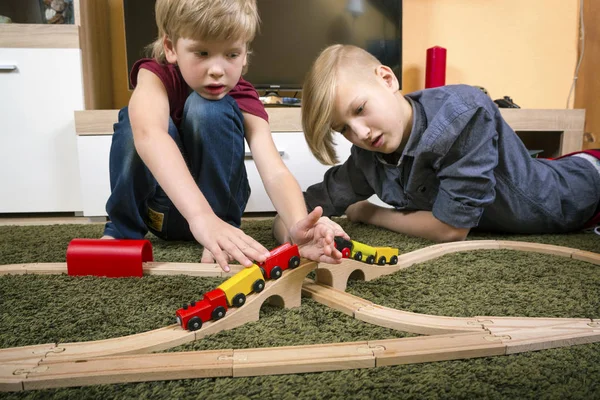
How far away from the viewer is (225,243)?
664mm

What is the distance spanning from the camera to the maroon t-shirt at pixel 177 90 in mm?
923

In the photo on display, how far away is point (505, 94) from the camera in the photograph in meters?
2.33

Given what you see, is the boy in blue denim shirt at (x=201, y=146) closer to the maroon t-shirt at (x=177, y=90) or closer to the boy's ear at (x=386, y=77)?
the maroon t-shirt at (x=177, y=90)

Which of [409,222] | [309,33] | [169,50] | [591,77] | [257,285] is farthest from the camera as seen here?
[591,77]

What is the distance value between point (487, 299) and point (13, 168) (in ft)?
5.78

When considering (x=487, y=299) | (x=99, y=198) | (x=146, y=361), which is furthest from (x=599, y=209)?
(x=99, y=198)

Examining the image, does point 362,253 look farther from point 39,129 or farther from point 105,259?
point 39,129

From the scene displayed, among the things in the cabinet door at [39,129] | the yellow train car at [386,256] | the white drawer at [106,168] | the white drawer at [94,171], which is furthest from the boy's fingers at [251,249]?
the cabinet door at [39,129]

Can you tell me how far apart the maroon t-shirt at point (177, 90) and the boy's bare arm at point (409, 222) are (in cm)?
49

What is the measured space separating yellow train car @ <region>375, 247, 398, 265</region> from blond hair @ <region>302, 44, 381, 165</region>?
0.34 meters

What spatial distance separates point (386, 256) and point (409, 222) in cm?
41

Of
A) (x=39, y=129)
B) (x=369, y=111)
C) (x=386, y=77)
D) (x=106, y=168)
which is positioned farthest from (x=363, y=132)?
(x=39, y=129)

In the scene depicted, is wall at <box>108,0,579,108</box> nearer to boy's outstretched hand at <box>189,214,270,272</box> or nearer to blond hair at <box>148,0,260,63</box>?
blond hair at <box>148,0,260,63</box>

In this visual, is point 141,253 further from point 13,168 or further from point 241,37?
point 13,168
